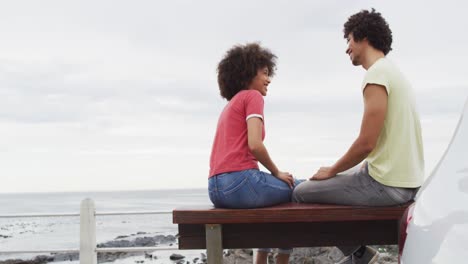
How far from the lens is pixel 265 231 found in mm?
3600

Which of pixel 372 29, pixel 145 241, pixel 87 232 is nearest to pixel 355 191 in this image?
pixel 372 29

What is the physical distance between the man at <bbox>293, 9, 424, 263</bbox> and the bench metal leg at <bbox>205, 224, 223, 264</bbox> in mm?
540

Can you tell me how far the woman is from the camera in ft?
11.6

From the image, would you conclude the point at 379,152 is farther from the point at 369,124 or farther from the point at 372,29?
the point at 372,29

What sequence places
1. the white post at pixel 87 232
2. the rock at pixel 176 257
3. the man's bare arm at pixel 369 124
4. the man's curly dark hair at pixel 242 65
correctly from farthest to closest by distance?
1. the rock at pixel 176 257
2. the white post at pixel 87 232
3. the man's curly dark hair at pixel 242 65
4. the man's bare arm at pixel 369 124

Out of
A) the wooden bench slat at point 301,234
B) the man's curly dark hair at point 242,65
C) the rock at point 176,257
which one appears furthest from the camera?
the rock at point 176,257

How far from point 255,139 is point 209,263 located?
0.74 meters

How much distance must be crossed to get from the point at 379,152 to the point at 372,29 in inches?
27.8

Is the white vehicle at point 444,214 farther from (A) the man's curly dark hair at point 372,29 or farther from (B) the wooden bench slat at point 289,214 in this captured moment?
(A) the man's curly dark hair at point 372,29

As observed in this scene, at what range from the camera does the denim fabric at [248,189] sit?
351 cm

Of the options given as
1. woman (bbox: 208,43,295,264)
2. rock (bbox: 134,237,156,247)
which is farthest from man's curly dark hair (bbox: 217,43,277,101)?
rock (bbox: 134,237,156,247)

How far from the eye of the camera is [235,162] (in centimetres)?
361

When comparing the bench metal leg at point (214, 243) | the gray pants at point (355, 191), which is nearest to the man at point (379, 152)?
the gray pants at point (355, 191)

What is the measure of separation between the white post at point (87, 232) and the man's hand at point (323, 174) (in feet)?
12.4
